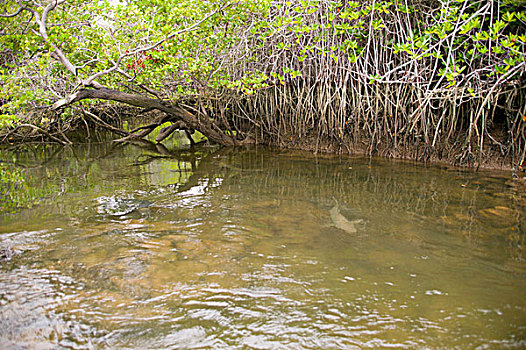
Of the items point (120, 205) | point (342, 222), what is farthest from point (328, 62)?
point (120, 205)

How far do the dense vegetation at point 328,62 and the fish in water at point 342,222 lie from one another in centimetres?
230

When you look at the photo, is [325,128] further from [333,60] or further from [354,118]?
[333,60]

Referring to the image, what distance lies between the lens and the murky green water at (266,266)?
1.64 meters

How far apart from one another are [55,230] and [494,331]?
8.64ft

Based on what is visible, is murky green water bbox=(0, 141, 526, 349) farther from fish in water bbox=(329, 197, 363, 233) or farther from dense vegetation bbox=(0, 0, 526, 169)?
dense vegetation bbox=(0, 0, 526, 169)

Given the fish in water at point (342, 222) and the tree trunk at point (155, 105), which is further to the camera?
the tree trunk at point (155, 105)

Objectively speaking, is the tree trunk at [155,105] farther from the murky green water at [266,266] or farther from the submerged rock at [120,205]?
the submerged rock at [120,205]

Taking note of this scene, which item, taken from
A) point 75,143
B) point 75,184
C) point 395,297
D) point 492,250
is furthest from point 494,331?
point 75,143

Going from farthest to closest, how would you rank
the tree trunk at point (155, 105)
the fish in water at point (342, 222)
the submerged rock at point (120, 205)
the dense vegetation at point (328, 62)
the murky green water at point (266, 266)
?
the tree trunk at point (155, 105) → the dense vegetation at point (328, 62) → the submerged rock at point (120, 205) → the fish in water at point (342, 222) → the murky green water at point (266, 266)

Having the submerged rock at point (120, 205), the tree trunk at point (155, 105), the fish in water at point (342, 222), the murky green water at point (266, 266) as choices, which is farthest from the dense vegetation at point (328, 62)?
the fish in water at point (342, 222)

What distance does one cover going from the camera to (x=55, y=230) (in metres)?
2.83

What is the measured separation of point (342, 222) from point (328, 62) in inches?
139

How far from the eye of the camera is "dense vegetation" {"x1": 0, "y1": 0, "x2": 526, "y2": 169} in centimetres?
451

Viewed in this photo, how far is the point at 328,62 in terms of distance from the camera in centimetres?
593
